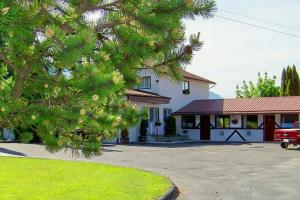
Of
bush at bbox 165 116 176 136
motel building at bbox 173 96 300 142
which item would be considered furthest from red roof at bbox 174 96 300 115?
bush at bbox 165 116 176 136

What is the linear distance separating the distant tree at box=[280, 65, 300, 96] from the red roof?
12484mm

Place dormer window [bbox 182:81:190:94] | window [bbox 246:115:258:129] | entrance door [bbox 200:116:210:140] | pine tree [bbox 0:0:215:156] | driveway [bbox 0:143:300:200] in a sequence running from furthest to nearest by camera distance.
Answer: dormer window [bbox 182:81:190:94] → entrance door [bbox 200:116:210:140] → window [bbox 246:115:258:129] → driveway [bbox 0:143:300:200] → pine tree [bbox 0:0:215:156]

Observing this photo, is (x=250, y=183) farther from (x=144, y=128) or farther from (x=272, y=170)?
(x=144, y=128)

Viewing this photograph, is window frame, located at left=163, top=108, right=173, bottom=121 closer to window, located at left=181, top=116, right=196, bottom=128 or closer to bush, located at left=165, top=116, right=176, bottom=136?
bush, located at left=165, top=116, right=176, bottom=136

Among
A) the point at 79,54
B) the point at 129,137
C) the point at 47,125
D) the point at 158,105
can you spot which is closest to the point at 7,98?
the point at 47,125

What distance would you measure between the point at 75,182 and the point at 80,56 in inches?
372

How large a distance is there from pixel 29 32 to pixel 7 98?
66 cm

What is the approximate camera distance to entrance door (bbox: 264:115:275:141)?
1581 inches

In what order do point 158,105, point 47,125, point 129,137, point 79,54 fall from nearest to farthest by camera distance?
point 79,54 → point 47,125 → point 129,137 → point 158,105

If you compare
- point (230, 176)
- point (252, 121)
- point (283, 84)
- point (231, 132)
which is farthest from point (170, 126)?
point (230, 176)

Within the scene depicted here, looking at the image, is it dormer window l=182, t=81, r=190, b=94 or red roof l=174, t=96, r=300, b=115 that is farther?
dormer window l=182, t=81, r=190, b=94

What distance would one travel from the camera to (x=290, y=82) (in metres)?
55.4

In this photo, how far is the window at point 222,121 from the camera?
4300 centimetres

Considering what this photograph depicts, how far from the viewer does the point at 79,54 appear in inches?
130
